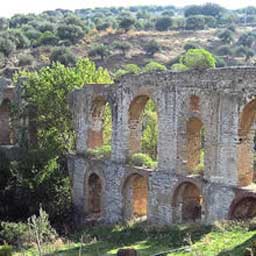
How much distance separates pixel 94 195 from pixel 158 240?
803 cm

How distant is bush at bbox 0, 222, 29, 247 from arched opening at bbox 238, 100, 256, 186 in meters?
7.93

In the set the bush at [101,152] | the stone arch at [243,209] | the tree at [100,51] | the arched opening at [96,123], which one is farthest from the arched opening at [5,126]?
the tree at [100,51]

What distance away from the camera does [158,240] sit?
19547mm

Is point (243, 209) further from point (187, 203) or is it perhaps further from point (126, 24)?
point (126, 24)

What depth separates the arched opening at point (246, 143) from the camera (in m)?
20.0

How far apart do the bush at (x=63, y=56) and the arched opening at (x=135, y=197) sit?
Result: 3636cm

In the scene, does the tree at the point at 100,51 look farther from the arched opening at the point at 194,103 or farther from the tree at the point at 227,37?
the arched opening at the point at 194,103

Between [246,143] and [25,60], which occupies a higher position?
[25,60]

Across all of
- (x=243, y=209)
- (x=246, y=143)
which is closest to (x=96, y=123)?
(x=246, y=143)

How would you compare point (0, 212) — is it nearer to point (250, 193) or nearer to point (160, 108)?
point (160, 108)

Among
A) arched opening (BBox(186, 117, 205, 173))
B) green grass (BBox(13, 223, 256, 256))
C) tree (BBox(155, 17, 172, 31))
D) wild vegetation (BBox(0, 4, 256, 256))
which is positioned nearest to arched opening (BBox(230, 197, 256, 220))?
green grass (BBox(13, 223, 256, 256))

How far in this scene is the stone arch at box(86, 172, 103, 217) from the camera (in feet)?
88.2

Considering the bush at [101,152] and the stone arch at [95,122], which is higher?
the stone arch at [95,122]

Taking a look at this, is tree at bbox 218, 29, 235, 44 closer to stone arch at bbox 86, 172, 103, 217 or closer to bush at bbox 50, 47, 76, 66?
bush at bbox 50, 47, 76, 66
